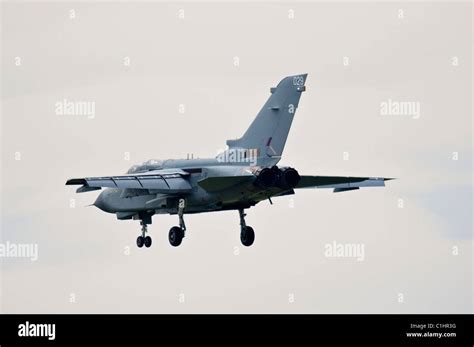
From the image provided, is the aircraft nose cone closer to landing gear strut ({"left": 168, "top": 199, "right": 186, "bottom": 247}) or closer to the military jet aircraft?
the military jet aircraft

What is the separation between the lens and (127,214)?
3452 inches

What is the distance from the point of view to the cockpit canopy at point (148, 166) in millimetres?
85875

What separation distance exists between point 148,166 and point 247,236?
6596 mm

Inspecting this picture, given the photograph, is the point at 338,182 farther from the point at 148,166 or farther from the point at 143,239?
the point at 143,239

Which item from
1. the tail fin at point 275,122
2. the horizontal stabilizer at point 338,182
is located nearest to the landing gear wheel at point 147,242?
the tail fin at point 275,122

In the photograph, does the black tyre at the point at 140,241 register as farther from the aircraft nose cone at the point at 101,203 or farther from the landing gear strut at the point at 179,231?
the landing gear strut at the point at 179,231

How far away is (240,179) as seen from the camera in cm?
7938

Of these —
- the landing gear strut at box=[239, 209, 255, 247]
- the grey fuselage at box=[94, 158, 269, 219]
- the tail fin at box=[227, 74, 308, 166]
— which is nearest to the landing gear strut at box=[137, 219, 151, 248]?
the grey fuselage at box=[94, 158, 269, 219]

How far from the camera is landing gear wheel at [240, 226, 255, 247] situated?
84188 millimetres

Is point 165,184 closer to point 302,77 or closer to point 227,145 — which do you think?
point 227,145
